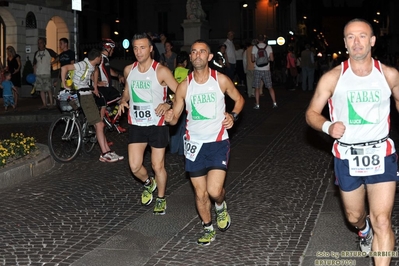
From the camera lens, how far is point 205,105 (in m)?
7.01

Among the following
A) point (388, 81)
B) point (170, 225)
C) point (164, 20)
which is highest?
point (164, 20)

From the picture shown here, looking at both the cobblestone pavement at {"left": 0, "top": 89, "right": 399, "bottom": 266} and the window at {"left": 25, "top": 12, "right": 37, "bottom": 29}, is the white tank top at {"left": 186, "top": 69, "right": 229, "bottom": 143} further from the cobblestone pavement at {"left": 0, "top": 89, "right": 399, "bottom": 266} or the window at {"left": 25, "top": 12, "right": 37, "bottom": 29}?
the window at {"left": 25, "top": 12, "right": 37, "bottom": 29}

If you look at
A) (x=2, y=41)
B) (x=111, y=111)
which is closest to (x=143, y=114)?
(x=111, y=111)

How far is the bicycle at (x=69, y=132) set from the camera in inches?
460

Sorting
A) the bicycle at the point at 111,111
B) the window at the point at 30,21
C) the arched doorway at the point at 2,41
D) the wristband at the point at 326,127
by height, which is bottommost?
the bicycle at the point at 111,111

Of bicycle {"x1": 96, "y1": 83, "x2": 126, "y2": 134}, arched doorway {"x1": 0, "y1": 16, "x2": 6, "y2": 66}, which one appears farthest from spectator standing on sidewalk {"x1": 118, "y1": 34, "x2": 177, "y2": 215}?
Answer: arched doorway {"x1": 0, "y1": 16, "x2": 6, "y2": 66}

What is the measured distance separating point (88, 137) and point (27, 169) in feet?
6.40

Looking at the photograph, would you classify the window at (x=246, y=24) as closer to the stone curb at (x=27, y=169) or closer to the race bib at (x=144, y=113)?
the stone curb at (x=27, y=169)

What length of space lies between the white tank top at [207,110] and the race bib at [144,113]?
128 centimetres

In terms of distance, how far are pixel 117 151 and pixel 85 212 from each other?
4.61 meters

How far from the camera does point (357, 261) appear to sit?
6168mm

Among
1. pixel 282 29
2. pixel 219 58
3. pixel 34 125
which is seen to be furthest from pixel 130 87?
pixel 282 29

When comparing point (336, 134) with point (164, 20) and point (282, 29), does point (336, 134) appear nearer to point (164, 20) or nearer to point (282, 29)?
point (164, 20)

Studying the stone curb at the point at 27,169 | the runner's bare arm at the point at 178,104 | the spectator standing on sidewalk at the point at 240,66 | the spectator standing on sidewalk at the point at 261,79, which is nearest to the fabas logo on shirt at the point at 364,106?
the runner's bare arm at the point at 178,104
